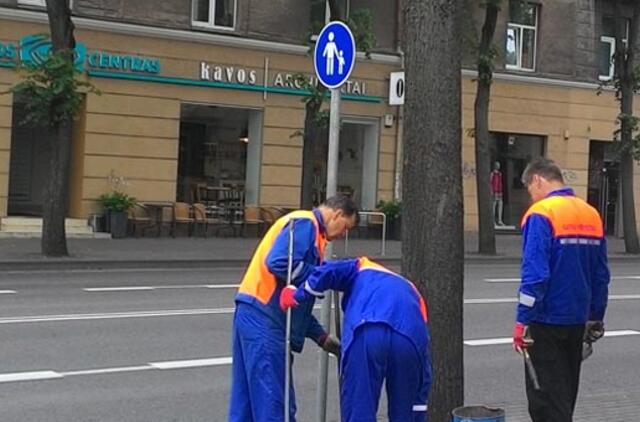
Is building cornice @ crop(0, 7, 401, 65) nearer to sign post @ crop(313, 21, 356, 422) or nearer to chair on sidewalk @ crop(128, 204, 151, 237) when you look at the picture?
chair on sidewalk @ crop(128, 204, 151, 237)

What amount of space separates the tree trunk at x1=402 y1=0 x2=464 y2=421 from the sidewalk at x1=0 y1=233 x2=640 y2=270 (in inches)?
528

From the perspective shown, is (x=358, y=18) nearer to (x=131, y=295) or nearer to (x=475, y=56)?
(x=475, y=56)

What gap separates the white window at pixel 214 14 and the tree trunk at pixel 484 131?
619cm

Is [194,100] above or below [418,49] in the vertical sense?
above

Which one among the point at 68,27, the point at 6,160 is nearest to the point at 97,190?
the point at 6,160

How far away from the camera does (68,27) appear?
63.5 ft

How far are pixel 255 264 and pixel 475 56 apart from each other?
18765mm

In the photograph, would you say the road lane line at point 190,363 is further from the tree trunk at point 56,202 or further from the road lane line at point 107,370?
the tree trunk at point 56,202

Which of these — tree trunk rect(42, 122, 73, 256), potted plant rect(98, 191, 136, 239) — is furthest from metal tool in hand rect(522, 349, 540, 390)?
potted plant rect(98, 191, 136, 239)

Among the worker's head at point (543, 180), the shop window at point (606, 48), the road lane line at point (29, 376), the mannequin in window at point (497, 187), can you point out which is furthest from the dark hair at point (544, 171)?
the shop window at point (606, 48)

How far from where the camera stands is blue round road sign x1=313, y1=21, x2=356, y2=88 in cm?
788

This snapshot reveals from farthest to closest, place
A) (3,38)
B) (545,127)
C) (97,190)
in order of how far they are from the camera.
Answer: (545,127) → (97,190) → (3,38)

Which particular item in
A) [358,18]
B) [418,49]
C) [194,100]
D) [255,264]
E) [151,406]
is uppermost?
[358,18]

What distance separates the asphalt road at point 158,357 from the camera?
26.5 ft
